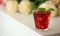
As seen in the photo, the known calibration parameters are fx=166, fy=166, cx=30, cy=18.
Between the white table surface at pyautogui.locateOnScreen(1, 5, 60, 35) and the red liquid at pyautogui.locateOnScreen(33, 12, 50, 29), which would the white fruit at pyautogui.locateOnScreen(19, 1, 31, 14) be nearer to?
the white table surface at pyautogui.locateOnScreen(1, 5, 60, 35)

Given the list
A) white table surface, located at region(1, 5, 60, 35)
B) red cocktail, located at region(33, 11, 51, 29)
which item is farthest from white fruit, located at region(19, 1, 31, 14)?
red cocktail, located at region(33, 11, 51, 29)

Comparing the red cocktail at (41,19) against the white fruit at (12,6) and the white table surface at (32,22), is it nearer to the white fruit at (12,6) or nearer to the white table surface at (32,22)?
the white table surface at (32,22)

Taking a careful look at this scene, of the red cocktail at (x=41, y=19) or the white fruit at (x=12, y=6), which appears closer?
the red cocktail at (x=41, y=19)

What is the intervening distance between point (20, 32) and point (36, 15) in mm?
138

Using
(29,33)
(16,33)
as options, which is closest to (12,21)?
(16,33)

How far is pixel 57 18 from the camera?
95 centimetres

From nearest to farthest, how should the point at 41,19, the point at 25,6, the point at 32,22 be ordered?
the point at 41,19
the point at 32,22
the point at 25,6

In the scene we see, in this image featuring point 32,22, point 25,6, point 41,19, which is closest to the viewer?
point 41,19

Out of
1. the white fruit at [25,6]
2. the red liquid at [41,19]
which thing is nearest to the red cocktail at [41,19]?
the red liquid at [41,19]

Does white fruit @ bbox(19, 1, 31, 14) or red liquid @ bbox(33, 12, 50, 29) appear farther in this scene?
white fruit @ bbox(19, 1, 31, 14)

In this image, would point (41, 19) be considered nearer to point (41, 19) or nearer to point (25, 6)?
point (41, 19)

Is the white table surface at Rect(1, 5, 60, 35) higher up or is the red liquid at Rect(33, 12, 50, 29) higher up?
the red liquid at Rect(33, 12, 50, 29)

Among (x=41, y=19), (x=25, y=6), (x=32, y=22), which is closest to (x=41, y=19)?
(x=41, y=19)

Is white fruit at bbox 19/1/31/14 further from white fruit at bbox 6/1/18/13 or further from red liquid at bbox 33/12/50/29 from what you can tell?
red liquid at bbox 33/12/50/29
